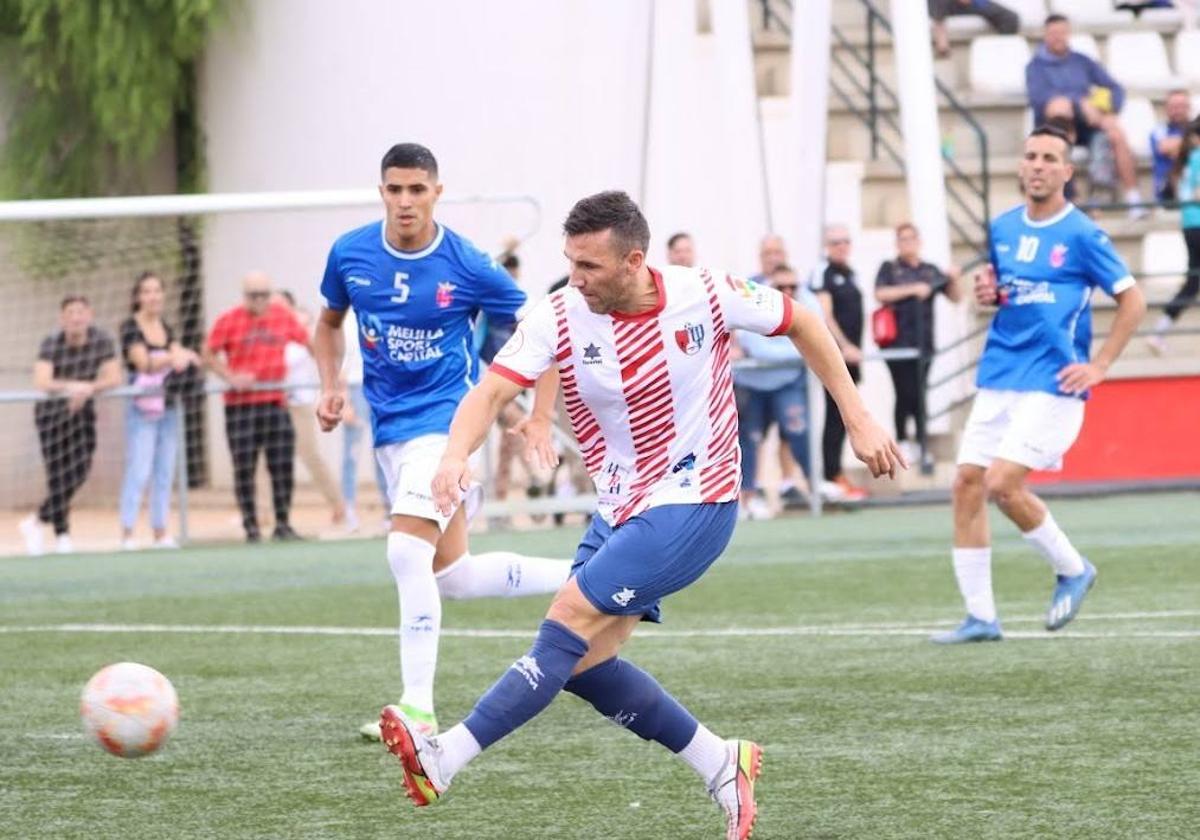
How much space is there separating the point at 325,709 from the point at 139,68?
16895 mm

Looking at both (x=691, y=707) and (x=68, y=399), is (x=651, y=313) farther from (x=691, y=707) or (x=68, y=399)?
(x=68, y=399)

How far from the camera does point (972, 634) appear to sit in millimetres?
10797

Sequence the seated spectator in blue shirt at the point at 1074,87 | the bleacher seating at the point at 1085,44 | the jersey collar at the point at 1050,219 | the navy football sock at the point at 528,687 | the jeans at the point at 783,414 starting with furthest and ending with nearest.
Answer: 1. the bleacher seating at the point at 1085,44
2. the seated spectator in blue shirt at the point at 1074,87
3. the jeans at the point at 783,414
4. the jersey collar at the point at 1050,219
5. the navy football sock at the point at 528,687

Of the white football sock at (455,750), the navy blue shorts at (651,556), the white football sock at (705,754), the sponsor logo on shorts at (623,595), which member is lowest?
the white football sock at (705,754)

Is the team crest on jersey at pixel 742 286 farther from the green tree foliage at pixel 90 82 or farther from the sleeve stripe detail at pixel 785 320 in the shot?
the green tree foliage at pixel 90 82

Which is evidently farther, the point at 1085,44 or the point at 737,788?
the point at 1085,44

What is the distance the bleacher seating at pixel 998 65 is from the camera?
24.3 m

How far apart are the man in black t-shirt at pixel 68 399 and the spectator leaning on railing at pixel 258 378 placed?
34.9 inches

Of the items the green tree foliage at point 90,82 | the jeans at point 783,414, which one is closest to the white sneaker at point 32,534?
the jeans at point 783,414

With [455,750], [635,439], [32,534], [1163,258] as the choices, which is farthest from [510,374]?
[1163,258]

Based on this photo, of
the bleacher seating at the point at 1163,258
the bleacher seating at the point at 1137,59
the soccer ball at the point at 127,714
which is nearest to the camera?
the soccer ball at the point at 127,714

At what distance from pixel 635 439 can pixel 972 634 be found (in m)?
4.50

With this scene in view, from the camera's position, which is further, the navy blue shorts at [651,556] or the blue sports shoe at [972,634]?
the blue sports shoe at [972,634]

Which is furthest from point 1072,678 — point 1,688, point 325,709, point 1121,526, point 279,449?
point 279,449
